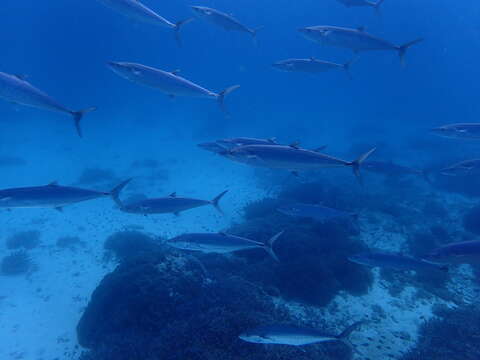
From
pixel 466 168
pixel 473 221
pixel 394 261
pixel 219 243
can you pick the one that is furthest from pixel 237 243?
pixel 473 221

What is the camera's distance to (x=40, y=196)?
4.98 metres

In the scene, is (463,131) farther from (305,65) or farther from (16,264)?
(16,264)

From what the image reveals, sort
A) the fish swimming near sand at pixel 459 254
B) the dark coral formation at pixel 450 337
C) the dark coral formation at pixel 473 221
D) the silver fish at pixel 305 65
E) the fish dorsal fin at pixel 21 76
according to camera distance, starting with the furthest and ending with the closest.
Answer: the dark coral formation at pixel 473 221, the silver fish at pixel 305 65, the dark coral formation at pixel 450 337, the fish dorsal fin at pixel 21 76, the fish swimming near sand at pixel 459 254

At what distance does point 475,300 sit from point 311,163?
691 cm

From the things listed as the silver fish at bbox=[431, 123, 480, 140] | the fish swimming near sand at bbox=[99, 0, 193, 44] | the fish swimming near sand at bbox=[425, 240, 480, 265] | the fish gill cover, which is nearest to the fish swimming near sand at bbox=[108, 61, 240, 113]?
the fish gill cover

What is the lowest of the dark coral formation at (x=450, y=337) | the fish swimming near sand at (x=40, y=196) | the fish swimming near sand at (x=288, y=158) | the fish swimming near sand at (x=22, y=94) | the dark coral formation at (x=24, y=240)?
the dark coral formation at (x=24, y=240)

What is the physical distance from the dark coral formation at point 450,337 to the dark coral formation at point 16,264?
1220 cm

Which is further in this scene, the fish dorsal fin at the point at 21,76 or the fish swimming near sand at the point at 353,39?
the fish swimming near sand at the point at 353,39

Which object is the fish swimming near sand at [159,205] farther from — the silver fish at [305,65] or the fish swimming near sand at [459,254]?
the silver fish at [305,65]

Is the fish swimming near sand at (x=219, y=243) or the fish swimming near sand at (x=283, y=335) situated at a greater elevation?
the fish swimming near sand at (x=283, y=335)

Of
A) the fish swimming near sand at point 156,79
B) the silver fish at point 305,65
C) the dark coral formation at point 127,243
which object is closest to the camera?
the fish swimming near sand at point 156,79

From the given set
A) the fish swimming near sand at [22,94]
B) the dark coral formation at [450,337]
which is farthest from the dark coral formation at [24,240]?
the dark coral formation at [450,337]

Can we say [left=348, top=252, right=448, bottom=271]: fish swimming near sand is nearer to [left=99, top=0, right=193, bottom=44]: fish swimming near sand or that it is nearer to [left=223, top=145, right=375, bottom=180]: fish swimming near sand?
[left=223, top=145, right=375, bottom=180]: fish swimming near sand

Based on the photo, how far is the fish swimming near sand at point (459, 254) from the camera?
4723mm
